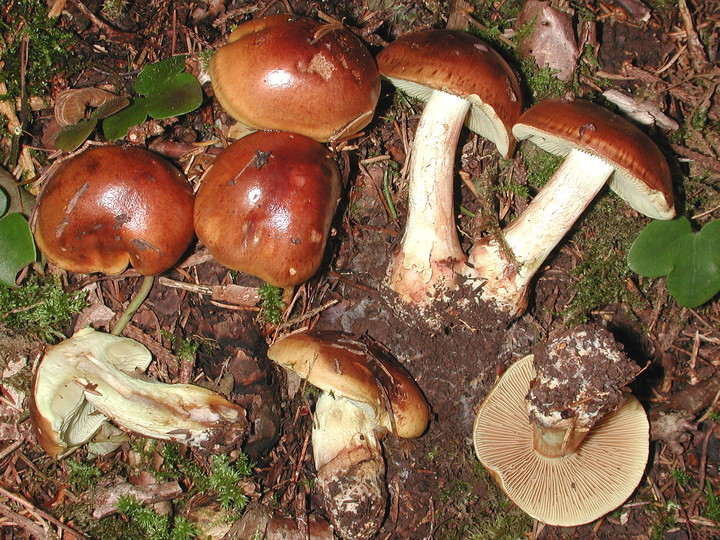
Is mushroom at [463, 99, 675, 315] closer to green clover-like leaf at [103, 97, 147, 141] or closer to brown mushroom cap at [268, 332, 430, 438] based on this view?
brown mushroom cap at [268, 332, 430, 438]

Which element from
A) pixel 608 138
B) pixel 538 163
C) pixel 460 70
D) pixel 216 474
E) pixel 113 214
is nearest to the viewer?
pixel 608 138

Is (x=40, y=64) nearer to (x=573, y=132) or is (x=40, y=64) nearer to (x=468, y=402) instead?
(x=573, y=132)

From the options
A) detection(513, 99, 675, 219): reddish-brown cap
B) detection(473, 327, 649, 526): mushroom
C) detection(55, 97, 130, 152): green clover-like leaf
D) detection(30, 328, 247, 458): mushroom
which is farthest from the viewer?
detection(55, 97, 130, 152): green clover-like leaf

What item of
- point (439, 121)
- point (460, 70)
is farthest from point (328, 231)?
point (460, 70)

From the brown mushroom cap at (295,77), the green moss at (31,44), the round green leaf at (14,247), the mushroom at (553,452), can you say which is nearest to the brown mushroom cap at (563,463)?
the mushroom at (553,452)

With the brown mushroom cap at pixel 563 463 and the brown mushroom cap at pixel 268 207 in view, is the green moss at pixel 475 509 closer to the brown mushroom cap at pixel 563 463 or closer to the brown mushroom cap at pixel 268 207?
the brown mushroom cap at pixel 563 463

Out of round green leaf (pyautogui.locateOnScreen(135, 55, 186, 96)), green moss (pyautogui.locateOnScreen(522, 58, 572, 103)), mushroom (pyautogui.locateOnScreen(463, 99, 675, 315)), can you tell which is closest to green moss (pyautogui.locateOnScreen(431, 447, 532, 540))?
mushroom (pyautogui.locateOnScreen(463, 99, 675, 315))

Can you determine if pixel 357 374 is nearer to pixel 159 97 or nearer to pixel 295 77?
pixel 295 77
